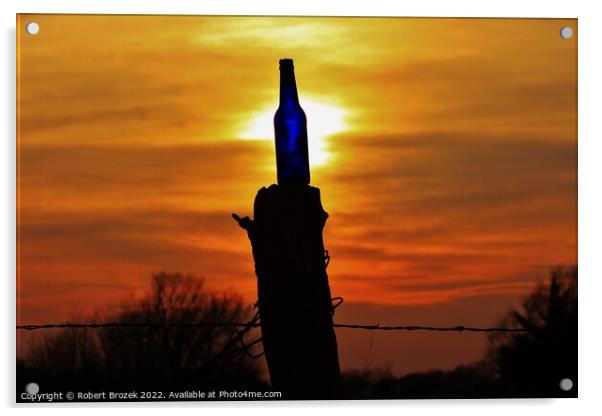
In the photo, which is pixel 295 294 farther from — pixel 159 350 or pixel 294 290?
pixel 159 350

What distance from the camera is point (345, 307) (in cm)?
338

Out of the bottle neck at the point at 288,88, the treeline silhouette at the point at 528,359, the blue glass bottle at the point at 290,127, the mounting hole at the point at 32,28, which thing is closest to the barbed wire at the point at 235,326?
the treeline silhouette at the point at 528,359

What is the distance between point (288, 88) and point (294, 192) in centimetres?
36

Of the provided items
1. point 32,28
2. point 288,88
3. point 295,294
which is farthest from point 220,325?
point 32,28

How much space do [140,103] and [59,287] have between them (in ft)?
A: 2.05

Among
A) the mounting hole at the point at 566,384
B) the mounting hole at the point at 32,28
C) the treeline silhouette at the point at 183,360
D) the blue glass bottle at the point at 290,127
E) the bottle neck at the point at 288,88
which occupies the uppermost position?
the mounting hole at the point at 32,28

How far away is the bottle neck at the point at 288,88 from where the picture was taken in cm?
344

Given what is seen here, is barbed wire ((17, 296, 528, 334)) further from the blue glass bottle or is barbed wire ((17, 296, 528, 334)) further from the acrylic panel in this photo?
the blue glass bottle

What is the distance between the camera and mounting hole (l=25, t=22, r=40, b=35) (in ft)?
11.2

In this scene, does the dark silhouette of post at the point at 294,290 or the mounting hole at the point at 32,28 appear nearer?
the dark silhouette of post at the point at 294,290

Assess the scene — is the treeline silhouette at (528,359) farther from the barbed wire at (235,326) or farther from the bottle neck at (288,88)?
the bottle neck at (288,88)

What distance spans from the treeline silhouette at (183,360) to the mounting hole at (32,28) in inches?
34.0

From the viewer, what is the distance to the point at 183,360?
3.40 m
